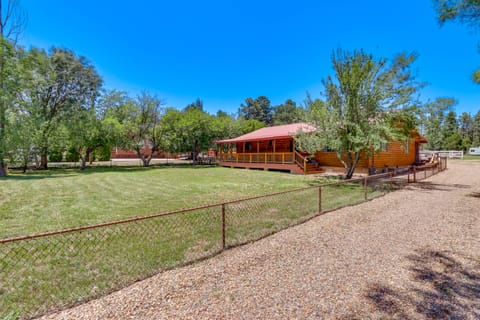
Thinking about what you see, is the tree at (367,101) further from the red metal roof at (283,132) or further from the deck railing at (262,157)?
the deck railing at (262,157)

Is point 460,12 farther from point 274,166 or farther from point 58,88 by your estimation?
point 58,88

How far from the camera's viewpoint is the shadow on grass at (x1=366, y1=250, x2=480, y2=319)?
235cm

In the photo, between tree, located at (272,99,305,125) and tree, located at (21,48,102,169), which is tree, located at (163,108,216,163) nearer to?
tree, located at (21,48,102,169)

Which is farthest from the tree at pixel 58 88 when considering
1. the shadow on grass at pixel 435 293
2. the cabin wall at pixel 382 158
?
the shadow on grass at pixel 435 293

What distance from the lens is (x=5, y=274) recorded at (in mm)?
3139

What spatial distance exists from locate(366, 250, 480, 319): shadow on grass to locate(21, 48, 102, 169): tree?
23.4 meters

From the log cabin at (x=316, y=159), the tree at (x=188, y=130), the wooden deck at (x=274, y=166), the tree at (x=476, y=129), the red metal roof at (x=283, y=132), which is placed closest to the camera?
the red metal roof at (x=283, y=132)

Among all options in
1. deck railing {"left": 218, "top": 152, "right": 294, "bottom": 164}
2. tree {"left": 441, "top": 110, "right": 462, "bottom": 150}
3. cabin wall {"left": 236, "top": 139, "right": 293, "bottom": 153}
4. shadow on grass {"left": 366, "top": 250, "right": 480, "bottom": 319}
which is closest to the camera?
shadow on grass {"left": 366, "top": 250, "right": 480, "bottom": 319}

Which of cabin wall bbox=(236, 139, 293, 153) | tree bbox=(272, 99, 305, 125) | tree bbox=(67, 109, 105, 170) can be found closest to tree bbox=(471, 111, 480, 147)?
tree bbox=(272, 99, 305, 125)

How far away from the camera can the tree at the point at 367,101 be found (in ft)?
33.7

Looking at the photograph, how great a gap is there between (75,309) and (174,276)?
1.12 metres

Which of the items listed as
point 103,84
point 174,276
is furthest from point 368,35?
point 103,84

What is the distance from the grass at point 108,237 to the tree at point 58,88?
14164mm

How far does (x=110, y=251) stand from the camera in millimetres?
3898
